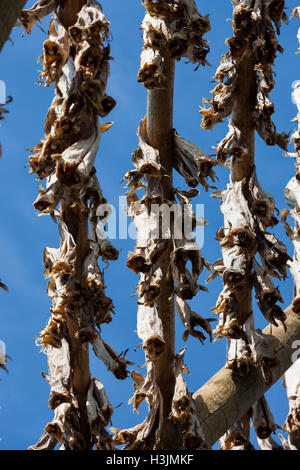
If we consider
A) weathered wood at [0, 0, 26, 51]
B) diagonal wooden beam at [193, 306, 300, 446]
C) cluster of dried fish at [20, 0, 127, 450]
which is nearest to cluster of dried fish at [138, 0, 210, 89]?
cluster of dried fish at [20, 0, 127, 450]

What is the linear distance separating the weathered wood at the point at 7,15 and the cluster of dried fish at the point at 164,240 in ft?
7.73

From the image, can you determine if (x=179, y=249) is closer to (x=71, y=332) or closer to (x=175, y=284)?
(x=175, y=284)

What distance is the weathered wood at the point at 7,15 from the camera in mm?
3887

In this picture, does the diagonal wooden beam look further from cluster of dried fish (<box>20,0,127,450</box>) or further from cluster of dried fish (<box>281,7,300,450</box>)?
cluster of dried fish (<box>20,0,127,450</box>)

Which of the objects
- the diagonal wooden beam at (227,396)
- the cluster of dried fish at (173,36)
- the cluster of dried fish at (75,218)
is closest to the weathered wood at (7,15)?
the cluster of dried fish at (75,218)

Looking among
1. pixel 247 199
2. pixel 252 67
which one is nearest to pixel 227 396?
pixel 247 199

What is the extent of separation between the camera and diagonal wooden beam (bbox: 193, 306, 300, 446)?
675 cm

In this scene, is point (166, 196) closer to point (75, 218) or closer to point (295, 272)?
point (75, 218)

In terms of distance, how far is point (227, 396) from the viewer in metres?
6.99

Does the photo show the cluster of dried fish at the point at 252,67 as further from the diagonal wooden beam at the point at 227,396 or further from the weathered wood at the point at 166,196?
the diagonal wooden beam at the point at 227,396

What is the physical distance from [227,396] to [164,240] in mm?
1613
